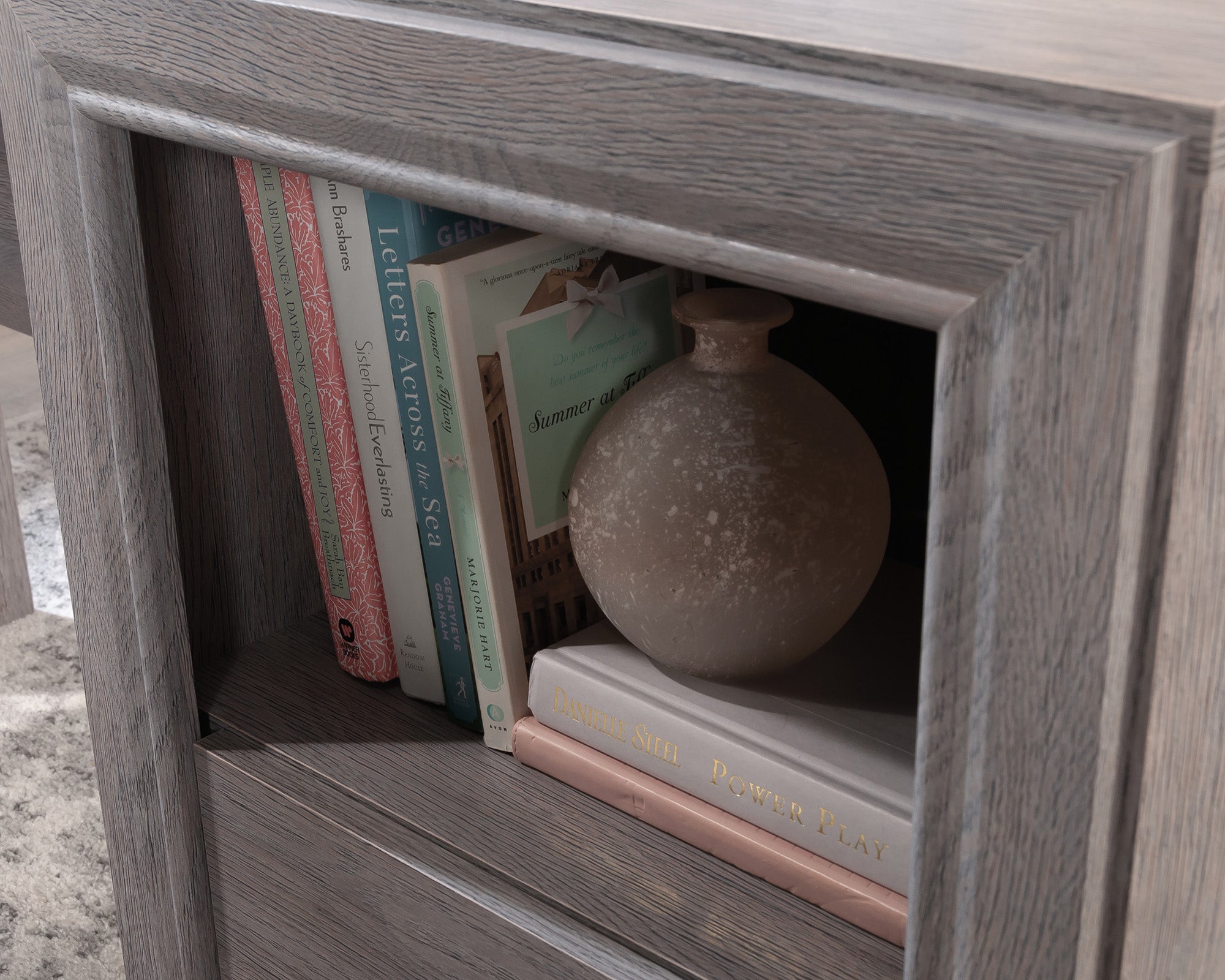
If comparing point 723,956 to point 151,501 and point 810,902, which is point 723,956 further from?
point 151,501

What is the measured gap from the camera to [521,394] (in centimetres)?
58

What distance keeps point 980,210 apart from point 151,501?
47 cm

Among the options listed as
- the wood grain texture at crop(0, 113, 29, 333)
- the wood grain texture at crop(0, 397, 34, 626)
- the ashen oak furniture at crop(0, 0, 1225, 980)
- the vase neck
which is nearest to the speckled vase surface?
the vase neck

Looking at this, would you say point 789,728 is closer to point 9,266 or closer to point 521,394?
point 521,394

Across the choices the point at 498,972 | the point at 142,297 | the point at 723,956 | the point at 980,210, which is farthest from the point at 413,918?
the point at 980,210

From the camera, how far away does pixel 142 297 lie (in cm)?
59

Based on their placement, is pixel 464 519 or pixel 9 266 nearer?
pixel 464 519

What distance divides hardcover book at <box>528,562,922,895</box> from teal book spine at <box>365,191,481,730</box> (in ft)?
0.21

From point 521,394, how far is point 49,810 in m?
0.82

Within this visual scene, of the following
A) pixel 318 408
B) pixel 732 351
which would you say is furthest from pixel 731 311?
pixel 318 408

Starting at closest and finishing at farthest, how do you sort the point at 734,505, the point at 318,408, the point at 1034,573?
the point at 1034,573, the point at 734,505, the point at 318,408

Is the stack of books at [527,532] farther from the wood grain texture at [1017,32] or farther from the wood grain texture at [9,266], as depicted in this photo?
the wood grain texture at [9,266]

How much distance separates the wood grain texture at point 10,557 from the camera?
1.43 meters

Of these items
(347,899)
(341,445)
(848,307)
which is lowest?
(347,899)
